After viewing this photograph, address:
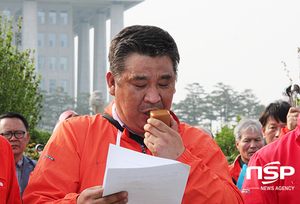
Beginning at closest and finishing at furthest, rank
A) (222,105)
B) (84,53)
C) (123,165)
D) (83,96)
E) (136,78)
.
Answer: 1. (123,165)
2. (136,78)
3. (222,105)
4. (83,96)
5. (84,53)

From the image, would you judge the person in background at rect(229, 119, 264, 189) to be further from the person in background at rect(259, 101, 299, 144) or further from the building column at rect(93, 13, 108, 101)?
the building column at rect(93, 13, 108, 101)

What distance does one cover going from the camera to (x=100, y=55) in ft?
169

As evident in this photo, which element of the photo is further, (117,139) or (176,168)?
(117,139)

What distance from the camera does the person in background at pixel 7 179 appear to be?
8.50 ft

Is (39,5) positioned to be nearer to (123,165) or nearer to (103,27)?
(103,27)

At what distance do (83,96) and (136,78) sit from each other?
49223 mm

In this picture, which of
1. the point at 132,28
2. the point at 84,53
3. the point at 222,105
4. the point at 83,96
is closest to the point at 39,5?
the point at 84,53

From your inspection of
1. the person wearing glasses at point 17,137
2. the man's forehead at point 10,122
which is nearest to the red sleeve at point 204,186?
the person wearing glasses at point 17,137

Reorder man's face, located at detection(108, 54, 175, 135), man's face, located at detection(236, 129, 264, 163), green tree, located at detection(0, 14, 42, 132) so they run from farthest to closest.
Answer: green tree, located at detection(0, 14, 42, 132)
man's face, located at detection(236, 129, 264, 163)
man's face, located at detection(108, 54, 175, 135)

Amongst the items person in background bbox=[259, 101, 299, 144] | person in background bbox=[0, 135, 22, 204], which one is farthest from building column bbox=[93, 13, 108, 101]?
person in background bbox=[0, 135, 22, 204]

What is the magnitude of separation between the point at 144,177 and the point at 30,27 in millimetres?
46377

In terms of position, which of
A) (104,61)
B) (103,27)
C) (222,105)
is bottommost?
(222,105)

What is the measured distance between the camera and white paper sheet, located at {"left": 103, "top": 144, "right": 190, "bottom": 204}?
1.65 m

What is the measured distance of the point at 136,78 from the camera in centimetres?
209
